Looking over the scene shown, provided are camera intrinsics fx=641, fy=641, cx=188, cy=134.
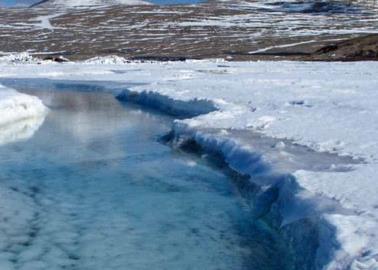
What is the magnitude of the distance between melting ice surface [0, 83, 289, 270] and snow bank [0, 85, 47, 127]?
2283mm

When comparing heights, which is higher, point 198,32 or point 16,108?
point 16,108

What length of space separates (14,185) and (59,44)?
2396 inches

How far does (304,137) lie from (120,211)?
3.72 m

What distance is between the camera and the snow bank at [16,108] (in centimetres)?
1513

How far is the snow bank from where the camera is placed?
49.6 ft

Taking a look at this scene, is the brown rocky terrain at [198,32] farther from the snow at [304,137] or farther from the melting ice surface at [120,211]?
the melting ice surface at [120,211]

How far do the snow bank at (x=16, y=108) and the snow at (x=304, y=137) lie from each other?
364cm

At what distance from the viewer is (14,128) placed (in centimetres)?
1466

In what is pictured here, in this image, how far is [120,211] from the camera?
823 centimetres

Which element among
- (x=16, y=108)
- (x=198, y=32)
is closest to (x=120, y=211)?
(x=16, y=108)

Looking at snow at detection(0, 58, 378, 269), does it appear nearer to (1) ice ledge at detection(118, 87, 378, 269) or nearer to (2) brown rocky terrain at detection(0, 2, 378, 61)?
(1) ice ledge at detection(118, 87, 378, 269)

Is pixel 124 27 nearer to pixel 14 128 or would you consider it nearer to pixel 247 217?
pixel 14 128

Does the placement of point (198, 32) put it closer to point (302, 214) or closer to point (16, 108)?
point (16, 108)

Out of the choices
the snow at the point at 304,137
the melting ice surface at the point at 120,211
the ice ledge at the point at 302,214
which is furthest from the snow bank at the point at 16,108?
the ice ledge at the point at 302,214
